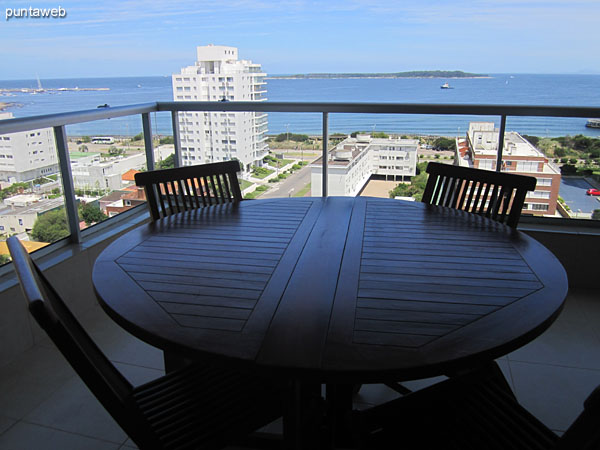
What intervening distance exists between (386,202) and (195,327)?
5.17ft

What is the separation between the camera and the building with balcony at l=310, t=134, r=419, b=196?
3.57 metres

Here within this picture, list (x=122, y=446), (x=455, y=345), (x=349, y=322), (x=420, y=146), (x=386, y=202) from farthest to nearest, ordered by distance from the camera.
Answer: (x=420, y=146) → (x=386, y=202) → (x=122, y=446) → (x=349, y=322) → (x=455, y=345)

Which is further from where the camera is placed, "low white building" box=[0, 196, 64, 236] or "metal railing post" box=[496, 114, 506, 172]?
"metal railing post" box=[496, 114, 506, 172]

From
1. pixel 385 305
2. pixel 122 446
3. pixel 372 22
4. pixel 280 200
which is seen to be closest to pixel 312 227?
pixel 280 200

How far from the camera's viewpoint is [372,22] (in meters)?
24.6

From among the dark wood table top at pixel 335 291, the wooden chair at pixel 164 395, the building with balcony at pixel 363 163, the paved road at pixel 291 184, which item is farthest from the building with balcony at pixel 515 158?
the wooden chair at pixel 164 395

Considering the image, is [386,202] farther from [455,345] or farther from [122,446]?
[122,446]

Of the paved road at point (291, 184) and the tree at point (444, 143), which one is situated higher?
the tree at point (444, 143)

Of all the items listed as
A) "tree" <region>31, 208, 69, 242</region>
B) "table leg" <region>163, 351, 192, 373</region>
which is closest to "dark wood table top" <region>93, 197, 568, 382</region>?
"table leg" <region>163, 351, 192, 373</region>

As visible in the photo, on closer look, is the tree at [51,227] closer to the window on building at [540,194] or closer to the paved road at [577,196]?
the window on building at [540,194]

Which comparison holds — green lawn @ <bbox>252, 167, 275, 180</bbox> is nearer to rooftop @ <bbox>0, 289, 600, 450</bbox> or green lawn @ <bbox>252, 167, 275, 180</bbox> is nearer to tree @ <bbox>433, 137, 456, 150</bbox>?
tree @ <bbox>433, 137, 456, 150</bbox>

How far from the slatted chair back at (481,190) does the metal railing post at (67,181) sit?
7.69 ft

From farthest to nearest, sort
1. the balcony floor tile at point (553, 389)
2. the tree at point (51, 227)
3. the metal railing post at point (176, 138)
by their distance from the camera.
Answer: the metal railing post at point (176, 138)
the tree at point (51, 227)
the balcony floor tile at point (553, 389)

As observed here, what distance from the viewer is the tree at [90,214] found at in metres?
3.17
